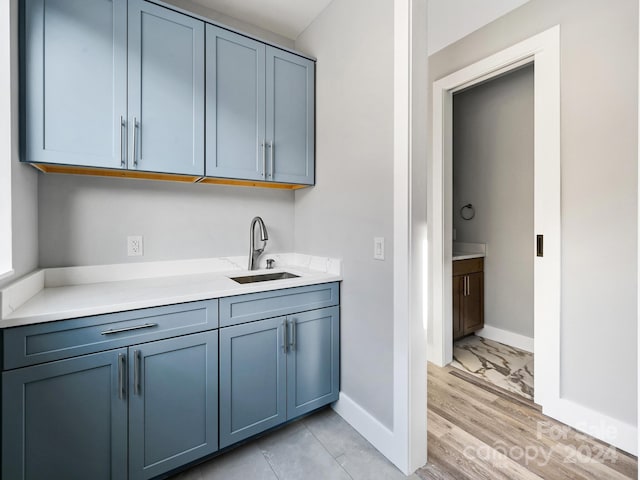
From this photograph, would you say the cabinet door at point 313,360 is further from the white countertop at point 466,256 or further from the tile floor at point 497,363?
the white countertop at point 466,256

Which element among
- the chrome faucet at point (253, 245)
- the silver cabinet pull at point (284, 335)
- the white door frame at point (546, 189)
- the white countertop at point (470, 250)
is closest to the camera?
the silver cabinet pull at point (284, 335)

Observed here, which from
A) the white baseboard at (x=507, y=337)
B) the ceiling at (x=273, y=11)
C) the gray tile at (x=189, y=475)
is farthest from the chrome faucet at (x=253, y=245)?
the white baseboard at (x=507, y=337)

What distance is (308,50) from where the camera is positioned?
86.9 inches

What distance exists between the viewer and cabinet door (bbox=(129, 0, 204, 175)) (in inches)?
59.9

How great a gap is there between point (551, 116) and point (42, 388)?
2893 mm

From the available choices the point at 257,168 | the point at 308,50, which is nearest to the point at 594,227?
the point at 257,168

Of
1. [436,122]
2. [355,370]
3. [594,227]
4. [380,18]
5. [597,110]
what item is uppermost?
[380,18]

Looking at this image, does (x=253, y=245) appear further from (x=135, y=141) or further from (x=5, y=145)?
(x=5, y=145)

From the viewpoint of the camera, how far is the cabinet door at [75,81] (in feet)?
4.29

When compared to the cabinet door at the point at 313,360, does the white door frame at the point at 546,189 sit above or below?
above

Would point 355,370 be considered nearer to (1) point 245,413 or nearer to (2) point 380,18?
(1) point 245,413

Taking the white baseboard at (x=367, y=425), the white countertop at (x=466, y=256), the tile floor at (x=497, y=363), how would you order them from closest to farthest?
the white baseboard at (x=367, y=425) → the tile floor at (x=497, y=363) → the white countertop at (x=466, y=256)

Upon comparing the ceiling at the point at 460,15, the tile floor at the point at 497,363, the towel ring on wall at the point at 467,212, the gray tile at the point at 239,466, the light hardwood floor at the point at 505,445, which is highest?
the ceiling at the point at 460,15

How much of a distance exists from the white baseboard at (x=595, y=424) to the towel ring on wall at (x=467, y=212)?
193 centimetres
